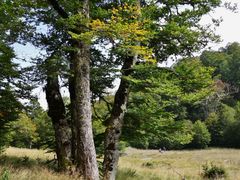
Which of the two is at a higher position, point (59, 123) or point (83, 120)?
point (59, 123)

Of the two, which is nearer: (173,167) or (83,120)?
(83,120)

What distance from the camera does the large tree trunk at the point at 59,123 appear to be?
1433cm

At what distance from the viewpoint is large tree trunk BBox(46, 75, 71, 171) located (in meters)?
14.3

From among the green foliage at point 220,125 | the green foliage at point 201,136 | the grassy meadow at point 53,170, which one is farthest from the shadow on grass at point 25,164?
the green foliage at point 220,125

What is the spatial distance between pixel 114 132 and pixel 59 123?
1.95m

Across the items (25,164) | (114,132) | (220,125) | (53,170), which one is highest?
(220,125)

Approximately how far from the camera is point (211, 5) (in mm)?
14664

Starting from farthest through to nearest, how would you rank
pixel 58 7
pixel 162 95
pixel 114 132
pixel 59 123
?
pixel 162 95 < pixel 59 123 < pixel 114 132 < pixel 58 7

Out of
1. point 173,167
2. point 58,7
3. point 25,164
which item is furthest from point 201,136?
point 58,7

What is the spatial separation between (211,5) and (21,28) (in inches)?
258

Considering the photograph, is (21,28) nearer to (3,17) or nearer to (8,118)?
(3,17)

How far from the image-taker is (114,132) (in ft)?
46.4

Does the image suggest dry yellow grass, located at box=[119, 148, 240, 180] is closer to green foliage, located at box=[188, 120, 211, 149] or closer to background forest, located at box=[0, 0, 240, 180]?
background forest, located at box=[0, 0, 240, 180]

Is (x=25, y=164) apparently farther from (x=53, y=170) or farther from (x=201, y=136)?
(x=201, y=136)
